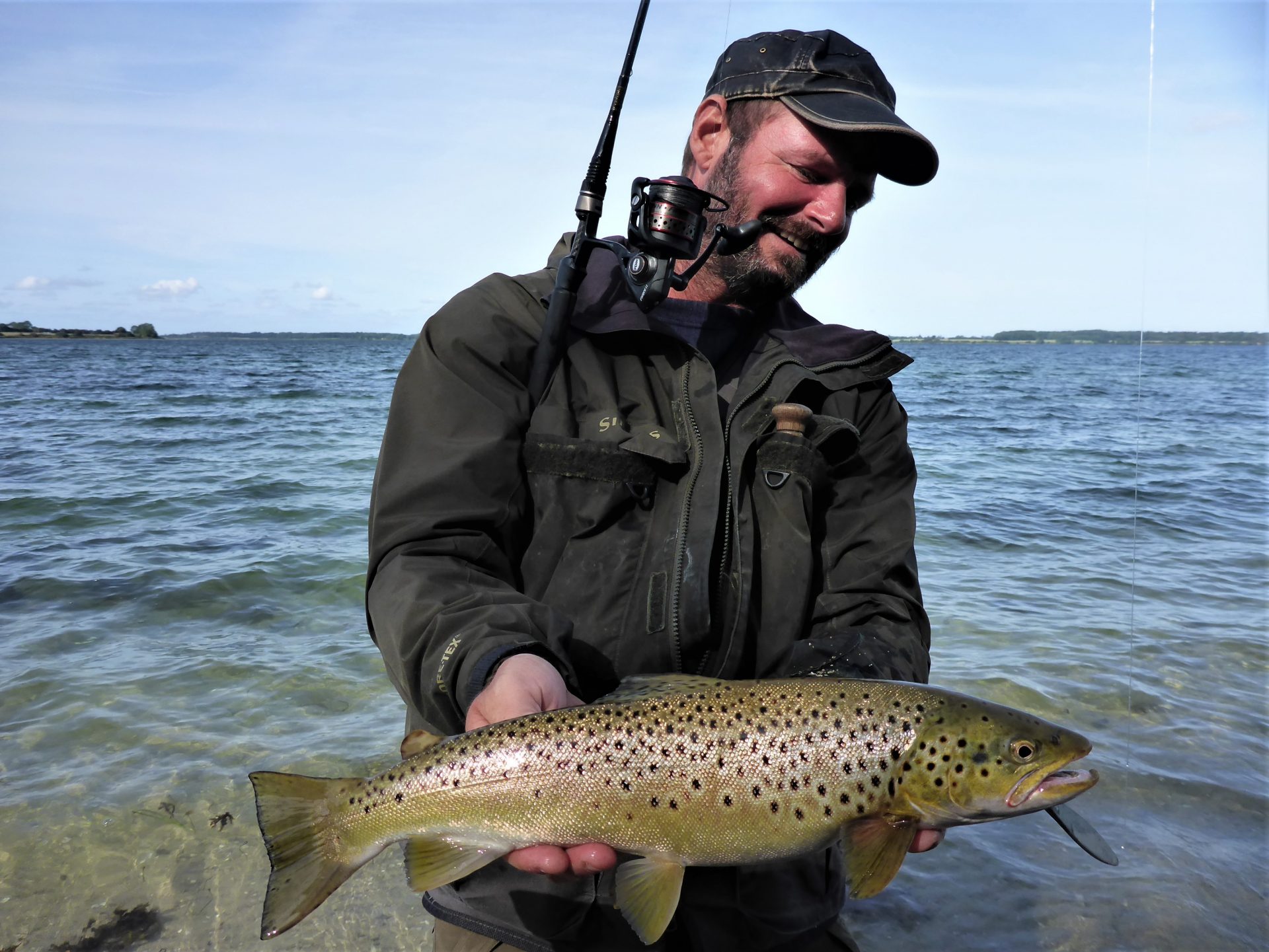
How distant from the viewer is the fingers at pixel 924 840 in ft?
8.64

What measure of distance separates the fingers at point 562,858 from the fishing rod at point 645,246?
51.9 inches

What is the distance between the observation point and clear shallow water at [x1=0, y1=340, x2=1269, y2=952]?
4.80 m

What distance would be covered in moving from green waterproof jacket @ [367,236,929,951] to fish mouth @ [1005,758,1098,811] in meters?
0.54

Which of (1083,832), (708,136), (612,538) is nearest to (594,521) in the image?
(612,538)

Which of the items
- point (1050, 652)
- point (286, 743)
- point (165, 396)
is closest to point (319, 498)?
point (286, 743)

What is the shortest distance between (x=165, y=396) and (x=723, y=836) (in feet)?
111

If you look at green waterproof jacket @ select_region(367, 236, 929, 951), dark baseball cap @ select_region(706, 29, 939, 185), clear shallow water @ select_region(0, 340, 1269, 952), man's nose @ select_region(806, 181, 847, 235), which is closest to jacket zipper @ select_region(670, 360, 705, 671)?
green waterproof jacket @ select_region(367, 236, 929, 951)

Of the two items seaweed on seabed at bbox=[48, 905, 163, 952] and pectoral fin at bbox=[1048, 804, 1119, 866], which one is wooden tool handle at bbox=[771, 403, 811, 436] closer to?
pectoral fin at bbox=[1048, 804, 1119, 866]

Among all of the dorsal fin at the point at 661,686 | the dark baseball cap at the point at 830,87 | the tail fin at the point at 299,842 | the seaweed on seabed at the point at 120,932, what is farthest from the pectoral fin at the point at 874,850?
the seaweed on seabed at the point at 120,932

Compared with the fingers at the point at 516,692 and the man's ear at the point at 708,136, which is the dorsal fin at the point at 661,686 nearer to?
the fingers at the point at 516,692

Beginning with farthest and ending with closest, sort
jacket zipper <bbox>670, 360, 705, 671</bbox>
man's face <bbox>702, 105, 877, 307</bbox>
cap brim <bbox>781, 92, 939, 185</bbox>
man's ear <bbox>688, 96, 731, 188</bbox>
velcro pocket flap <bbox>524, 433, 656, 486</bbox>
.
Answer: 1. man's ear <bbox>688, 96, 731, 188</bbox>
2. man's face <bbox>702, 105, 877, 307</bbox>
3. cap brim <bbox>781, 92, 939, 185</bbox>
4. velcro pocket flap <bbox>524, 433, 656, 486</bbox>
5. jacket zipper <bbox>670, 360, 705, 671</bbox>

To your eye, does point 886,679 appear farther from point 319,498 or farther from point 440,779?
point 319,498

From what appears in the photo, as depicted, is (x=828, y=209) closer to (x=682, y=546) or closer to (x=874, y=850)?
(x=682, y=546)

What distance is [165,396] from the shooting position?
3228cm
